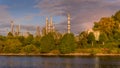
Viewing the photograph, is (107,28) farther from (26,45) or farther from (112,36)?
(26,45)

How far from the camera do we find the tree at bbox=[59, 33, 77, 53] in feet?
449

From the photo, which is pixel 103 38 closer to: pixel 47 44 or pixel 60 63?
pixel 47 44

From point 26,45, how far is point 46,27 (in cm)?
2857

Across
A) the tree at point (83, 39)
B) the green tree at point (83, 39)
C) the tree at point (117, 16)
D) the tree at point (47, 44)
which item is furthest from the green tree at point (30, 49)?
the tree at point (117, 16)

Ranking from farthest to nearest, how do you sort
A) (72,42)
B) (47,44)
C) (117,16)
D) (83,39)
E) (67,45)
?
(117,16) < (83,39) < (47,44) < (72,42) < (67,45)

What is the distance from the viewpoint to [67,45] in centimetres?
13638

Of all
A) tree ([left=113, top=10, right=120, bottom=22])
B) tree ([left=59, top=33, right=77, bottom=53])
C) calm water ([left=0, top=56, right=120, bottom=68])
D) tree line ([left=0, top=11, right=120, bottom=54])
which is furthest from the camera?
tree ([left=113, top=10, right=120, bottom=22])

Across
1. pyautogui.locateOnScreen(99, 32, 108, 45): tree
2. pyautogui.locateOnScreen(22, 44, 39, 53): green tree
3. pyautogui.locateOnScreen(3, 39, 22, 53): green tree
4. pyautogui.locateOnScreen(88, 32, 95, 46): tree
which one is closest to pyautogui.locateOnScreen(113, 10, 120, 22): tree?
pyautogui.locateOnScreen(99, 32, 108, 45): tree

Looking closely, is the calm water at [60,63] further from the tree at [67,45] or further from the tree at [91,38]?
the tree at [91,38]

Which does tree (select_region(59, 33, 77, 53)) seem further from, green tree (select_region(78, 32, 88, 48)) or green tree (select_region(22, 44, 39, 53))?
green tree (select_region(22, 44, 39, 53))

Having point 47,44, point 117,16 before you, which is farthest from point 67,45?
point 117,16

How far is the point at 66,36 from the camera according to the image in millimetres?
140250

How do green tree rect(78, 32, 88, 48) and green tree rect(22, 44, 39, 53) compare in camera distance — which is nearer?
green tree rect(22, 44, 39, 53)

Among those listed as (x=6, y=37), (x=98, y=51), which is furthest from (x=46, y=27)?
(x=98, y=51)
